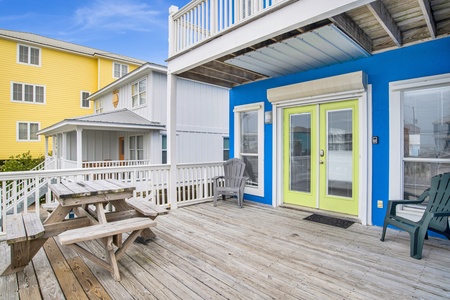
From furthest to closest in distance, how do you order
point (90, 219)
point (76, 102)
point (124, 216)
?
point (76, 102) → point (124, 216) → point (90, 219)

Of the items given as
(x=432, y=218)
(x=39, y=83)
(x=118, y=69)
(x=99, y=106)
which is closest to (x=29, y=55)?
(x=39, y=83)

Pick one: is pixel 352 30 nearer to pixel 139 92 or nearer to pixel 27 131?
pixel 139 92

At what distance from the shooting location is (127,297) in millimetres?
1910

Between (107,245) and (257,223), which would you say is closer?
(107,245)

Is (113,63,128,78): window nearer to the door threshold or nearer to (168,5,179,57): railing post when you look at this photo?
(168,5,179,57): railing post

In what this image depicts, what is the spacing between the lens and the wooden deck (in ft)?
6.46

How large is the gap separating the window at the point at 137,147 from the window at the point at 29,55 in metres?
8.77

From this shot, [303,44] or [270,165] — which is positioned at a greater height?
[303,44]

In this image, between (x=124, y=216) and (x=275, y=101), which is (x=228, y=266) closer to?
(x=124, y=216)

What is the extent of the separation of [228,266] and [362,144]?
279 centimetres

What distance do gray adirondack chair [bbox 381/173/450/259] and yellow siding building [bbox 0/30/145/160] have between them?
16.7m

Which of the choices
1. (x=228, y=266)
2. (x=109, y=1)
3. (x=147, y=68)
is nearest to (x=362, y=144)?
(x=228, y=266)

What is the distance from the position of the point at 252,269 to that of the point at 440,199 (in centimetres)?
231

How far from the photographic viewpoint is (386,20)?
2.75 meters
